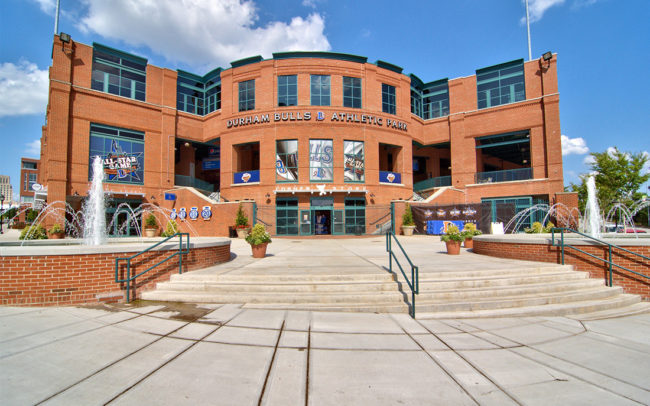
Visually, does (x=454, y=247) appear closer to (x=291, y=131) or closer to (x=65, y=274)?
(x=65, y=274)

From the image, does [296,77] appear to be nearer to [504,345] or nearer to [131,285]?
[131,285]

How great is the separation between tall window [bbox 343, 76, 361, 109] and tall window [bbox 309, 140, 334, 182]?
441cm

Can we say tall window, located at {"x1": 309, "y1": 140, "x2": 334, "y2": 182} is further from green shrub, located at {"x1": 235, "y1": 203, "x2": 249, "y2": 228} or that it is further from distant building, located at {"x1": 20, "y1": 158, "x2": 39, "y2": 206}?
distant building, located at {"x1": 20, "y1": 158, "x2": 39, "y2": 206}

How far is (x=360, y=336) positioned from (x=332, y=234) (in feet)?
65.2

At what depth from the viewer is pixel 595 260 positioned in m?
8.05

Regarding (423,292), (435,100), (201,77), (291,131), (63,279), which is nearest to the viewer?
(63,279)

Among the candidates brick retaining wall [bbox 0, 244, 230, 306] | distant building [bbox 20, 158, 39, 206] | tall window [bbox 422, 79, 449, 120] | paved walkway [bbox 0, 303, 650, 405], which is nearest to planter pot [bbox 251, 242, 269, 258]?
brick retaining wall [bbox 0, 244, 230, 306]

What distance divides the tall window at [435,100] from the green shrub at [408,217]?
13.6 m

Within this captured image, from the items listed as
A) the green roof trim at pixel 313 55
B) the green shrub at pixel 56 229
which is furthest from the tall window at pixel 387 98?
the green shrub at pixel 56 229

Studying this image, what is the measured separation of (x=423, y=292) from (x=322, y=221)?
19.0 meters

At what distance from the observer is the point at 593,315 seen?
6.26 m

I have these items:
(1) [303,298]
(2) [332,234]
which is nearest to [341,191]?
(2) [332,234]

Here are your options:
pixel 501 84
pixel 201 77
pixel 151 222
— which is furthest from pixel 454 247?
Result: pixel 201 77

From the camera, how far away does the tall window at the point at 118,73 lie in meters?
25.6
